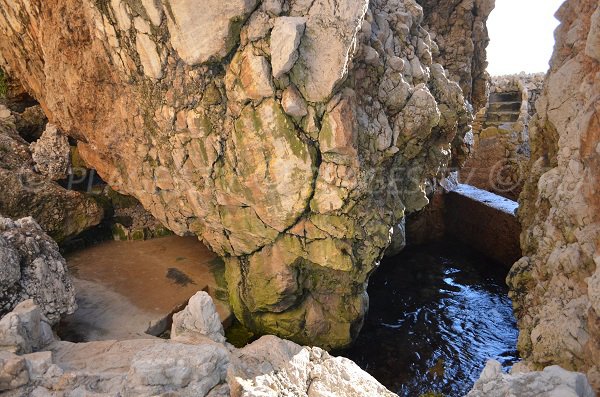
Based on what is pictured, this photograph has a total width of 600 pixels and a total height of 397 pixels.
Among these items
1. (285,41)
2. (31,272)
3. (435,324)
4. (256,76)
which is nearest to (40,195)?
(31,272)

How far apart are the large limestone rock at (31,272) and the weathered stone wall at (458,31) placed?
9.53 metres

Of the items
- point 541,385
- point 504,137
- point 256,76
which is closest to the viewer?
point 541,385

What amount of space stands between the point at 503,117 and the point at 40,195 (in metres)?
14.9

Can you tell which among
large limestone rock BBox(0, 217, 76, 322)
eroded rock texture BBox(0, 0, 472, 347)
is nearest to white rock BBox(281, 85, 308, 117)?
eroded rock texture BBox(0, 0, 472, 347)

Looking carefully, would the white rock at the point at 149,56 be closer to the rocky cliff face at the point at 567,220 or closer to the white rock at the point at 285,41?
the white rock at the point at 285,41

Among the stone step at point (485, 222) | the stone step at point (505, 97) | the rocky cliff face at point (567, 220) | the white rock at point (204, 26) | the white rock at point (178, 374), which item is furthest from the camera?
the stone step at point (505, 97)

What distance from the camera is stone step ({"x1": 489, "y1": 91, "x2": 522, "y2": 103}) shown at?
1502cm

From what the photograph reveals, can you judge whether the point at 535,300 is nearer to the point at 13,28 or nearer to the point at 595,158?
the point at 595,158

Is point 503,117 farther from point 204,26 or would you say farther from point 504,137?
point 204,26

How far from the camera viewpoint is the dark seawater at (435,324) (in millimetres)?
6473

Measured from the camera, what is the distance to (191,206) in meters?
6.60

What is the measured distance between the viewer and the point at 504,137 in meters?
14.0

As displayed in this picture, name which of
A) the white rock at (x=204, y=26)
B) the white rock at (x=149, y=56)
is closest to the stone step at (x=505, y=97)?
the white rock at (x=204, y=26)

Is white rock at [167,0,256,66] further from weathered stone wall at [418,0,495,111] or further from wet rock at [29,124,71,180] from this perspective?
weathered stone wall at [418,0,495,111]
